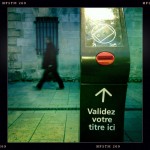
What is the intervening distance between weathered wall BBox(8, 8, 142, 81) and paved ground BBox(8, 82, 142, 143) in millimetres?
1588

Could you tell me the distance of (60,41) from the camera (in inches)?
372

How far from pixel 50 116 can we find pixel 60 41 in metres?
4.64

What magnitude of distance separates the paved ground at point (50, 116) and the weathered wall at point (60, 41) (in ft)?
5.21

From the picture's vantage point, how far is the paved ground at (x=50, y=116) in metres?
4.02

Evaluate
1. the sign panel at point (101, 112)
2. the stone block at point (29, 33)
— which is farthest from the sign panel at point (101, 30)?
the stone block at point (29, 33)

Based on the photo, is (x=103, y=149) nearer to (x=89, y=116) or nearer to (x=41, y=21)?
(x=89, y=116)

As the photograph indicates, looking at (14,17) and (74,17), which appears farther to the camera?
(74,17)

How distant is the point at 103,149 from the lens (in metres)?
3.34

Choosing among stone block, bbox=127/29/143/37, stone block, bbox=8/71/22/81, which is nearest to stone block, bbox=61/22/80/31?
stone block, bbox=127/29/143/37

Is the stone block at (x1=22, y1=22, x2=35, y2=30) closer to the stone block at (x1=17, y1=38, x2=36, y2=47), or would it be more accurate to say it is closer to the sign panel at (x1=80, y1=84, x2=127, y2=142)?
the stone block at (x1=17, y1=38, x2=36, y2=47)
